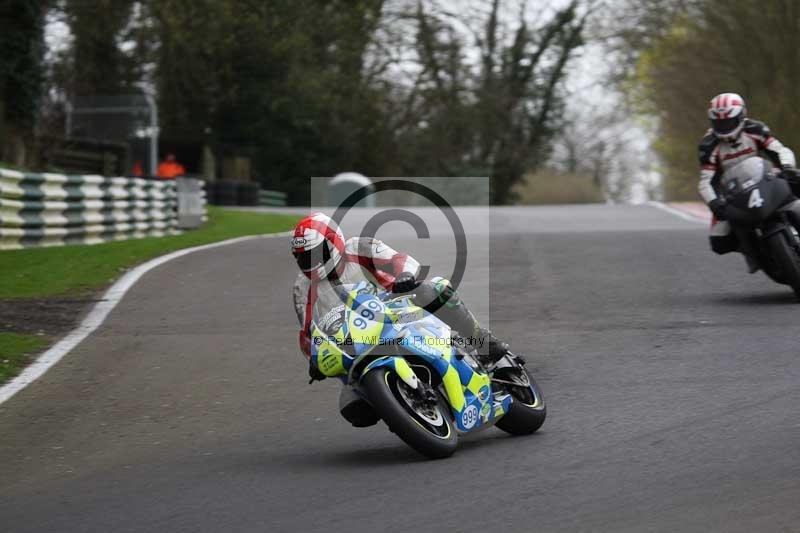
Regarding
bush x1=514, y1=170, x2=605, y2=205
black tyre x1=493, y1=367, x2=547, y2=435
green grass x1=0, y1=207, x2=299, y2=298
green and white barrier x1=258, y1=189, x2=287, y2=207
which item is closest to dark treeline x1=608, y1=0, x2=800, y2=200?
bush x1=514, y1=170, x2=605, y2=205

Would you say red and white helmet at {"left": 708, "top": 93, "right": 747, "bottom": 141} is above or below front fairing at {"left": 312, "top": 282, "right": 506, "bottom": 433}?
above

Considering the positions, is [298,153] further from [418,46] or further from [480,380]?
[480,380]

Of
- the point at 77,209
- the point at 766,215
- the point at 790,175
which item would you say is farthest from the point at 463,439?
the point at 77,209

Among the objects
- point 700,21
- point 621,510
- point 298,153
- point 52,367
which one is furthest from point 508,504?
point 298,153

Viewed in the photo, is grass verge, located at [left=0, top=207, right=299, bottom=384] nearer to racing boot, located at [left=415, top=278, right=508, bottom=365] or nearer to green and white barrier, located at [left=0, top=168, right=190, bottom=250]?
green and white barrier, located at [left=0, top=168, right=190, bottom=250]

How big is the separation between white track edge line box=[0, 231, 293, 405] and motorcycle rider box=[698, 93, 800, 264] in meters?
5.81

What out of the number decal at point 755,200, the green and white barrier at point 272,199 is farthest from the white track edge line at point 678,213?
the green and white barrier at point 272,199

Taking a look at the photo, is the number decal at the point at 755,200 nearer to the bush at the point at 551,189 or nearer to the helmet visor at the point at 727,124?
the helmet visor at the point at 727,124

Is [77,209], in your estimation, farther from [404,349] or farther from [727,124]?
[404,349]

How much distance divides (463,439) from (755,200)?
5205mm

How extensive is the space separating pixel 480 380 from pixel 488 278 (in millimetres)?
7345

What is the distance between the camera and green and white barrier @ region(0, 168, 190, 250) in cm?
1780

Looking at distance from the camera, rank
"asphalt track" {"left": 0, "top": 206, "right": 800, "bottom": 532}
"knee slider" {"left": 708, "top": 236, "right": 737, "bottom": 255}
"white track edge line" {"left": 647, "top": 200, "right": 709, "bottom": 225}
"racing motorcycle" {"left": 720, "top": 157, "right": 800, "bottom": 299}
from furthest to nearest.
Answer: "white track edge line" {"left": 647, "top": 200, "right": 709, "bottom": 225}, "knee slider" {"left": 708, "top": 236, "right": 737, "bottom": 255}, "racing motorcycle" {"left": 720, "top": 157, "right": 800, "bottom": 299}, "asphalt track" {"left": 0, "top": 206, "right": 800, "bottom": 532}

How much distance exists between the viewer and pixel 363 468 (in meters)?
6.61
